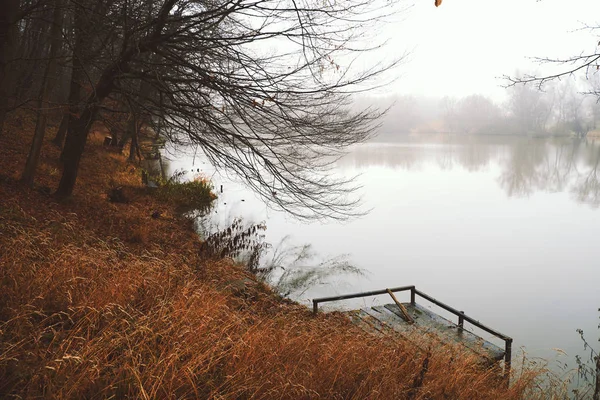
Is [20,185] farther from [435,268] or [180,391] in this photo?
[435,268]

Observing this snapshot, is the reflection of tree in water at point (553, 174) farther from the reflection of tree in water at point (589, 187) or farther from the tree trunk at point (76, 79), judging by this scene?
the tree trunk at point (76, 79)

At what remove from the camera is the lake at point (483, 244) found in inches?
360

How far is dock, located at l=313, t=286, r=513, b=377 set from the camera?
555cm

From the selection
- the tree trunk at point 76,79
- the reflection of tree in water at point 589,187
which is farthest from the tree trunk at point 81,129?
the reflection of tree in water at point 589,187

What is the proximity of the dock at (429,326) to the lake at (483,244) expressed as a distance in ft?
6.61

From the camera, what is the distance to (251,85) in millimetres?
6609

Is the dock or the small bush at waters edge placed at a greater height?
the small bush at waters edge

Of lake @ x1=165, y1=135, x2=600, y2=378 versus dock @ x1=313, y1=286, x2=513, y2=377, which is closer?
dock @ x1=313, y1=286, x2=513, y2=377

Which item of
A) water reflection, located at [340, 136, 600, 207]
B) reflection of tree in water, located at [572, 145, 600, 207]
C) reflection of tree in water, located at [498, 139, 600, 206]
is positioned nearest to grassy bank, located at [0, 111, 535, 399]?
water reflection, located at [340, 136, 600, 207]

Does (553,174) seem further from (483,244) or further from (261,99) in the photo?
(261,99)

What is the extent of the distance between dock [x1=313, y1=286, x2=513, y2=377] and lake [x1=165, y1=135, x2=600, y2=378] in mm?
2015

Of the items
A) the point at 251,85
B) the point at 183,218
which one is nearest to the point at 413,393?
the point at 251,85

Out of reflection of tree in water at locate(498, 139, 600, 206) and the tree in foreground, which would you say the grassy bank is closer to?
the tree in foreground

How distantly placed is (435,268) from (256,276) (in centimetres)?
476
